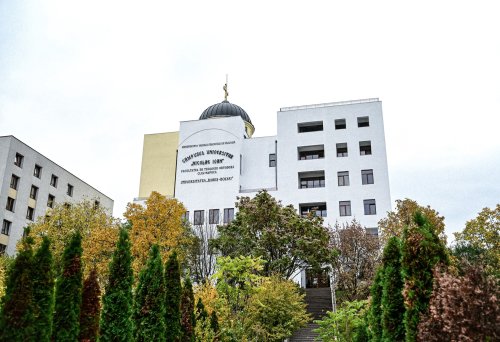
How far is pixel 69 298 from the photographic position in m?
10.5

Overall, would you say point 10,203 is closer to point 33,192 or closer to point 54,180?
point 33,192

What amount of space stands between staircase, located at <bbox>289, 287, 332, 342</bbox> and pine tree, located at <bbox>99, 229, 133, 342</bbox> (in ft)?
49.7

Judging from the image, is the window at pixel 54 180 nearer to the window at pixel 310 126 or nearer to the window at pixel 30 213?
the window at pixel 30 213

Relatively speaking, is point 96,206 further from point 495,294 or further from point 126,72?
point 495,294

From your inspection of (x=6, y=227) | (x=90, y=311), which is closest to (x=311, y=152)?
(x=6, y=227)

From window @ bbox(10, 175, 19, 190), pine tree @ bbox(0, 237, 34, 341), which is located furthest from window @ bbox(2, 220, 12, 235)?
pine tree @ bbox(0, 237, 34, 341)

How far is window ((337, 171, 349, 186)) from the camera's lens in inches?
1455

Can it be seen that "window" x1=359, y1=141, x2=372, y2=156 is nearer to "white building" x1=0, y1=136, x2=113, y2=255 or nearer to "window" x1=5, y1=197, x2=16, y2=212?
"white building" x1=0, y1=136, x2=113, y2=255

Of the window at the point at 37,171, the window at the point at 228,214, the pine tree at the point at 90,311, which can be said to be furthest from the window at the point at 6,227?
the pine tree at the point at 90,311

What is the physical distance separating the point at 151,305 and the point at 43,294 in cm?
373

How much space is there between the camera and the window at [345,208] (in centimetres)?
3578

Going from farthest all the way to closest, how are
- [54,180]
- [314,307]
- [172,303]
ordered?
[54,180] → [314,307] → [172,303]

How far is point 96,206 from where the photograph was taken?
3206 centimetres

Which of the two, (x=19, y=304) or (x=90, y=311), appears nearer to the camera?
(x=19, y=304)
